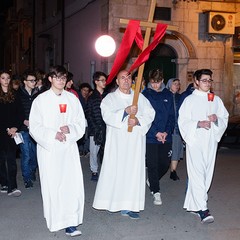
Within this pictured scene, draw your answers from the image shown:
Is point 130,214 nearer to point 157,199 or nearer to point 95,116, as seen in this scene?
point 157,199

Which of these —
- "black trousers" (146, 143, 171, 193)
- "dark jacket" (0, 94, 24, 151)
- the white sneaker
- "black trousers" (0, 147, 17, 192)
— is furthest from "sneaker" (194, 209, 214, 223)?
"dark jacket" (0, 94, 24, 151)

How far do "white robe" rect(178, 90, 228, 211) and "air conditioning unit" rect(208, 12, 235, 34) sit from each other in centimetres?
982

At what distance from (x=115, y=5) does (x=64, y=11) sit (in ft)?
21.6

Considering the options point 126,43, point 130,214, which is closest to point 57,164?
→ point 130,214

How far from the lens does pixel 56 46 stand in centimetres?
2352

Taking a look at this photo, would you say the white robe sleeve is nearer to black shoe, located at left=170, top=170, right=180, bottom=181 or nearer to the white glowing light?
black shoe, located at left=170, top=170, right=180, bottom=181

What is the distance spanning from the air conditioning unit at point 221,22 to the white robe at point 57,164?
435 inches

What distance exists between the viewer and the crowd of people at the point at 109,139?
5.92m

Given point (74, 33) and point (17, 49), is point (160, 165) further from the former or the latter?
point (17, 49)

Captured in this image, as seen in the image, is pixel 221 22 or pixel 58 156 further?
pixel 221 22

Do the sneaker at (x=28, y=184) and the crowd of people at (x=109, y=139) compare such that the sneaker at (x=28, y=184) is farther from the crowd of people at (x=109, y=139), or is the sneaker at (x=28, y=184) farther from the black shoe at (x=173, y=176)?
the black shoe at (x=173, y=176)

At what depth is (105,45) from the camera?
15.0 meters

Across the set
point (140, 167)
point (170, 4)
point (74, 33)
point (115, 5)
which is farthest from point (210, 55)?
point (140, 167)

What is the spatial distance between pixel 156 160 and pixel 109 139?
3.55 feet
